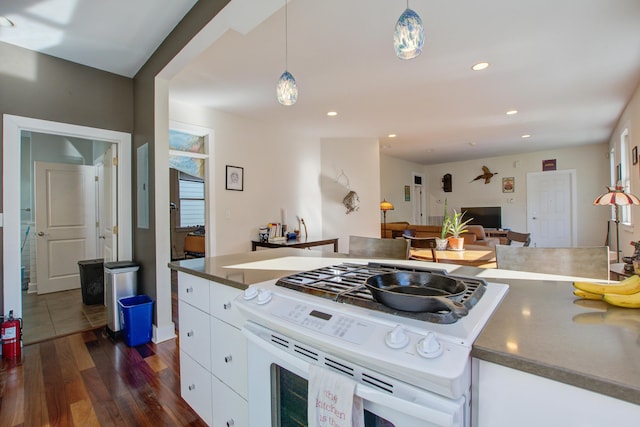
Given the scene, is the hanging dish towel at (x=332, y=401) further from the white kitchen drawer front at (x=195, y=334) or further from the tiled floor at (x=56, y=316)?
the tiled floor at (x=56, y=316)

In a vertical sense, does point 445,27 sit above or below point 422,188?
above

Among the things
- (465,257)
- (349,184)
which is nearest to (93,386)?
(465,257)

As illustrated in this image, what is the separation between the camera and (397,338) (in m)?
0.70

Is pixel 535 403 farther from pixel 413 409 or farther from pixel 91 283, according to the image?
pixel 91 283

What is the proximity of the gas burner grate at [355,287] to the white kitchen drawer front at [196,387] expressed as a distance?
0.89 meters

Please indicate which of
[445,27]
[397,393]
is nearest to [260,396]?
[397,393]

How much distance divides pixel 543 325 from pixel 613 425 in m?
0.25

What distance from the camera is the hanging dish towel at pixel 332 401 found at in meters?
0.75

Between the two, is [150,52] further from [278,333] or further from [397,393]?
[397,393]

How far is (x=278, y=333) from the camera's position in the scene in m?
0.99

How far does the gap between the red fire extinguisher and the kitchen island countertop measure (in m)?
3.28

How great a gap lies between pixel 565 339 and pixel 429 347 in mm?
334

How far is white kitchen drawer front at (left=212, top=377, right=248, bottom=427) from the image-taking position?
1362mm

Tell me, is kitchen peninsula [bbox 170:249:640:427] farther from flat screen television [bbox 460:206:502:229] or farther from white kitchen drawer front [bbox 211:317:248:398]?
flat screen television [bbox 460:206:502:229]
